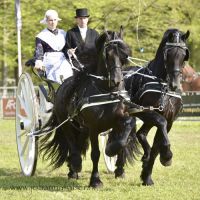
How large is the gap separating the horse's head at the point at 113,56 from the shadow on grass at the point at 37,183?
151cm

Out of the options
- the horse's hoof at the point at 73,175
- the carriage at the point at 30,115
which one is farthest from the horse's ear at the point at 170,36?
the horse's hoof at the point at 73,175

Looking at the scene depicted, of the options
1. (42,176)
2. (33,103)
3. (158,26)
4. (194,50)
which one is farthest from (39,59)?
(194,50)

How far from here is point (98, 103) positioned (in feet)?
23.1

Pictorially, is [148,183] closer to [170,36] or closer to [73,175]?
[73,175]

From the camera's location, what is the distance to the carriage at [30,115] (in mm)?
8445

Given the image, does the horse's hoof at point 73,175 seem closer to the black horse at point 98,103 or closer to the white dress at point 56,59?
the black horse at point 98,103

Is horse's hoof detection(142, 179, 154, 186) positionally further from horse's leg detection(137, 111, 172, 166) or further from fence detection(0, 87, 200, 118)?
fence detection(0, 87, 200, 118)

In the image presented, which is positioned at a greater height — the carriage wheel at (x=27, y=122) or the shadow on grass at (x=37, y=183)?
the carriage wheel at (x=27, y=122)

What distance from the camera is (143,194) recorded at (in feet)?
22.0

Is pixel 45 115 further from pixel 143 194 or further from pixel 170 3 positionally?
pixel 170 3

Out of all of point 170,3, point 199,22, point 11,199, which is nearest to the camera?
point 11,199

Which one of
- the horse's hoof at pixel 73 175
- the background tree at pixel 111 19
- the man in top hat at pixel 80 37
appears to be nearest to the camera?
the man in top hat at pixel 80 37

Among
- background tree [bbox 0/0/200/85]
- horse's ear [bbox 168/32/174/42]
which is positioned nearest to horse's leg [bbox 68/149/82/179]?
horse's ear [bbox 168/32/174/42]

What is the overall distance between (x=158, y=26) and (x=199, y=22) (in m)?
2.64
